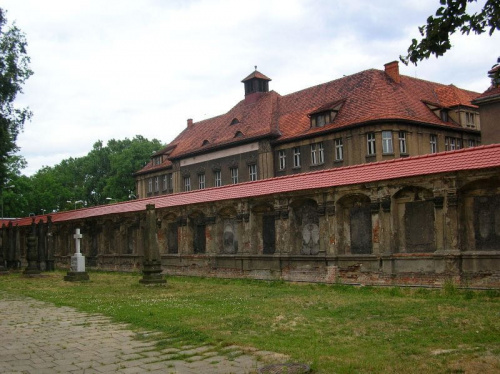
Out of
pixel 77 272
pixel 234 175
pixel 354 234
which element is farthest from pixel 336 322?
pixel 234 175

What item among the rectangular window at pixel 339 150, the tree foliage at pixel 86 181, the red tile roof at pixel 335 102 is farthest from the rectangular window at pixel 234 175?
the tree foliage at pixel 86 181

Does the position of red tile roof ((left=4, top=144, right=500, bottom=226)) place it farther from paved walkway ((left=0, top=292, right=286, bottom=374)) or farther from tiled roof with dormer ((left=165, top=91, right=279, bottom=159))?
tiled roof with dormer ((left=165, top=91, right=279, bottom=159))

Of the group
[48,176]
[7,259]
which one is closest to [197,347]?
[7,259]

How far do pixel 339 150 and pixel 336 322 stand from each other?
28.5 m

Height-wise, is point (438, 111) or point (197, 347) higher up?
point (438, 111)

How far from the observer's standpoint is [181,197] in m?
26.3

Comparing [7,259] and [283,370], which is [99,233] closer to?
[7,259]

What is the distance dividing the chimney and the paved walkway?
34.2 meters

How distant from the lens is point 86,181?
79250mm

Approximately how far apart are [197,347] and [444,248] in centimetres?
990

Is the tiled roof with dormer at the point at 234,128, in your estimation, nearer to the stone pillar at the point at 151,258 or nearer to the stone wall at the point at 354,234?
the stone wall at the point at 354,234

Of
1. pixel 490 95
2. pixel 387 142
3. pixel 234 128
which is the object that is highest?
pixel 234 128

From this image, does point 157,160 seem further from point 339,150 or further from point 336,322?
point 336,322

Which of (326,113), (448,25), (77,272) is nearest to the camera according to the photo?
(448,25)
